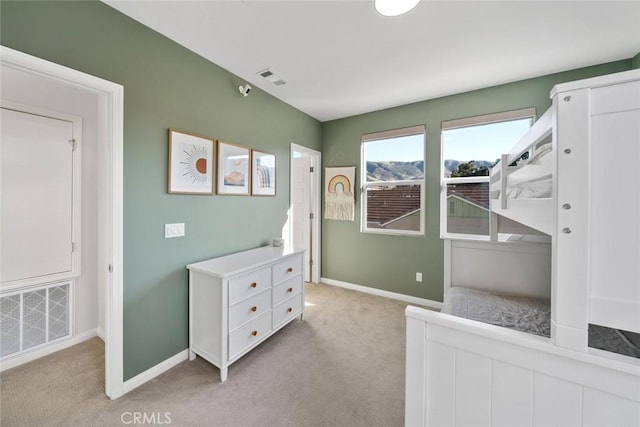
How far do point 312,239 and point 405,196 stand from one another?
1.56 metres

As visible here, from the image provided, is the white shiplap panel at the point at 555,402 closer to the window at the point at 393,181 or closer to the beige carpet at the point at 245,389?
the beige carpet at the point at 245,389

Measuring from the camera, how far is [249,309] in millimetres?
1944

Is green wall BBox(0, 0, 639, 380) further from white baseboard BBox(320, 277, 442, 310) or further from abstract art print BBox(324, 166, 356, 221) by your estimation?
abstract art print BBox(324, 166, 356, 221)

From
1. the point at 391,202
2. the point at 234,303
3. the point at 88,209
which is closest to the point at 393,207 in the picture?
the point at 391,202

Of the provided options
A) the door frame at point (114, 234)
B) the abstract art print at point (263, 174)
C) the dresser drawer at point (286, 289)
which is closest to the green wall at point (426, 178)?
the abstract art print at point (263, 174)

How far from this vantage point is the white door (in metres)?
3.82

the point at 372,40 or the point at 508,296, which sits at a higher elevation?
the point at 372,40

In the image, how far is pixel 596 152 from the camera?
63 centimetres

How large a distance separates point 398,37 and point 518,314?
219cm

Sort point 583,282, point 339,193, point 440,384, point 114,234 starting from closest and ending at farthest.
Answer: point 583,282
point 440,384
point 114,234
point 339,193

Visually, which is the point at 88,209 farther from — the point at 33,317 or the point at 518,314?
the point at 518,314

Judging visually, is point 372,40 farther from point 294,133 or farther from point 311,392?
point 311,392

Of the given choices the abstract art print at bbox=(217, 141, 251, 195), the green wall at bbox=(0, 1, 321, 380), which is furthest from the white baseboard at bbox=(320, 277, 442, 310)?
the abstract art print at bbox=(217, 141, 251, 195)

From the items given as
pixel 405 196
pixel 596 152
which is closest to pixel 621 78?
pixel 596 152
